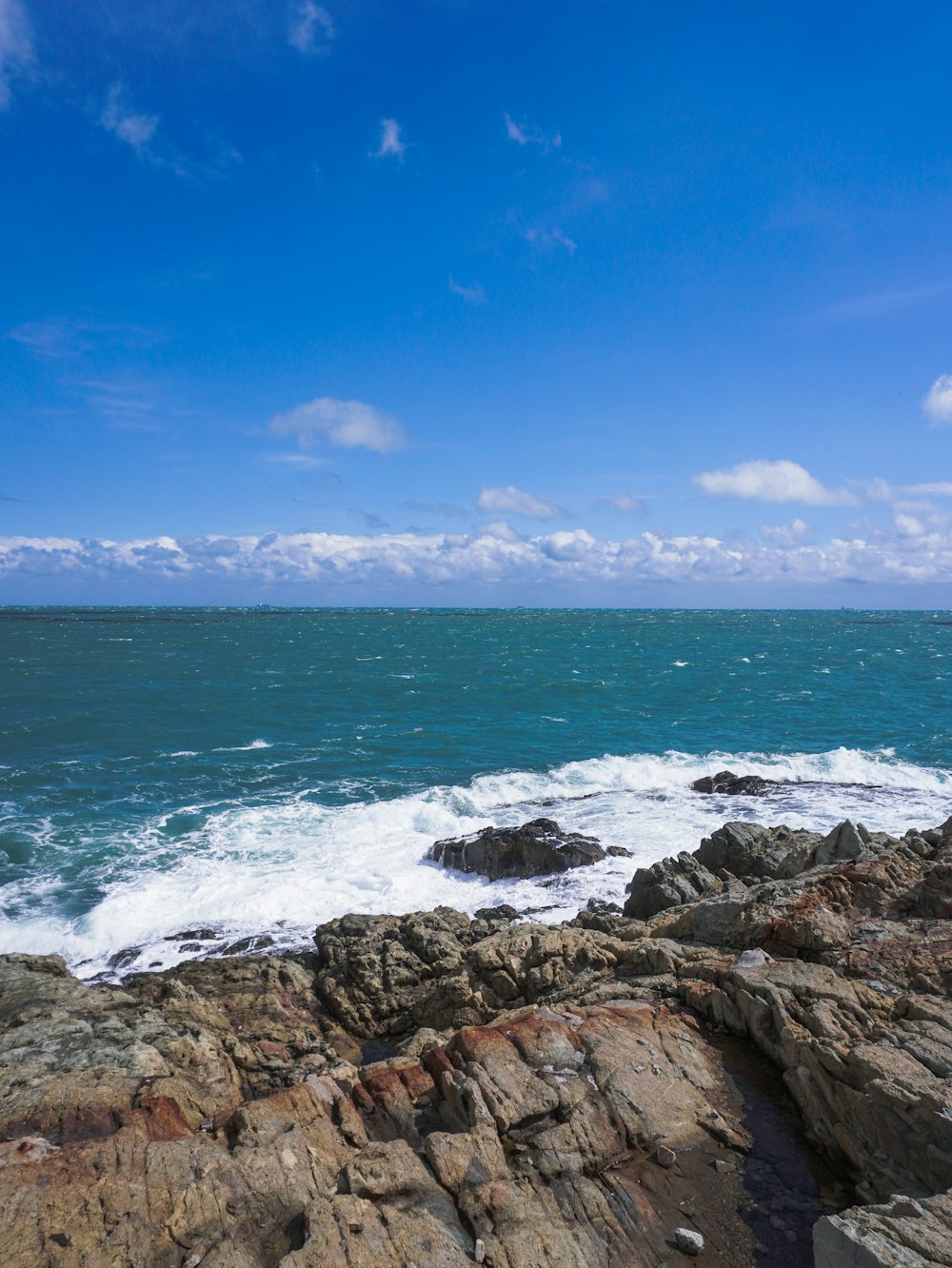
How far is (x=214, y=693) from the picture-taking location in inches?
2421

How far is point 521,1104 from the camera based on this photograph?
10.1 m

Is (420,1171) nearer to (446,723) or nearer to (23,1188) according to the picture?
(23,1188)

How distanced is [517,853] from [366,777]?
40.4 feet

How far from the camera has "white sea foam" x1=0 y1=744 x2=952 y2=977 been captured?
72.0ft

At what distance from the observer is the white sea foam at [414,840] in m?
21.9

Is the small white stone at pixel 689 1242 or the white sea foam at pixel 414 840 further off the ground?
the small white stone at pixel 689 1242

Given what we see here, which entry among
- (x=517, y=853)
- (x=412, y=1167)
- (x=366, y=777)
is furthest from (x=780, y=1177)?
(x=366, y=777)

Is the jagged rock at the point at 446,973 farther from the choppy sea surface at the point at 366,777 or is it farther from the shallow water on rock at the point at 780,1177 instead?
Result: the choppy sea surface at the point at 366,777

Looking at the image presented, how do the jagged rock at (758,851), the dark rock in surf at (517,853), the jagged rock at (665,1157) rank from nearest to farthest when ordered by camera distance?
the jagged rock at (665,1157), the jagged rock at (758,851), the dark rock in surf at (517,853)

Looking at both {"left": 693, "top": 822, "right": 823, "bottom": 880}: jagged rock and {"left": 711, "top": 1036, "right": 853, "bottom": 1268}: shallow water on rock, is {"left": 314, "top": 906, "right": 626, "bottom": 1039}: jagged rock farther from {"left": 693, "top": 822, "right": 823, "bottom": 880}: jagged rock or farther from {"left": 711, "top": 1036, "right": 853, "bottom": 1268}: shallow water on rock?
{"left": 693, "top": 822, "right": 823, "bottom": 880}: jagged rock

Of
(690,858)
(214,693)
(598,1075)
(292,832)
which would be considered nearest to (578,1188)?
(598,1075)

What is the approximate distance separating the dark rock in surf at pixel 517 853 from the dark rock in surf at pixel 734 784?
34.1 ft

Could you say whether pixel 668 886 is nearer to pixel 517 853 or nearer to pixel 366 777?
pixel 517 853

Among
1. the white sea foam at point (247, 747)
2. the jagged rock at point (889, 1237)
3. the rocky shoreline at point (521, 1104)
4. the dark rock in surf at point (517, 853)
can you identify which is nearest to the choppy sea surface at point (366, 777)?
the white sea foam at point (247, 747)
